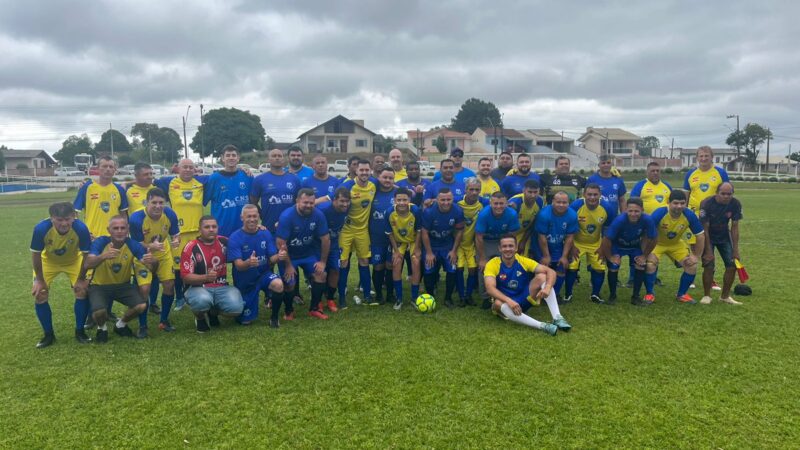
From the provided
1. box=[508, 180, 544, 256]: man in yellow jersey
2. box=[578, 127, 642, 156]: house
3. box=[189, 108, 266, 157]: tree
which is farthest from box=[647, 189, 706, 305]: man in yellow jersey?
box=[578, 127, 642, 156]: house

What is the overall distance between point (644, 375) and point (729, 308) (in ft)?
8.96

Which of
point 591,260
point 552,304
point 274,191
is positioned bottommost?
point 552,304

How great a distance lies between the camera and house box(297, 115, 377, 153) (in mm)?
63000

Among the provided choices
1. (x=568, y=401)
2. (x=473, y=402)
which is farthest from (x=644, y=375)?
(x=473, y=402)

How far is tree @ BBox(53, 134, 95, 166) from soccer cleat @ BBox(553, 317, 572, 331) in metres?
77.1

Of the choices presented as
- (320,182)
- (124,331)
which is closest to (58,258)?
(124,331)

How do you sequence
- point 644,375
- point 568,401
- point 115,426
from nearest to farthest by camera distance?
point 115,426 → point 568,401 → point 644,375

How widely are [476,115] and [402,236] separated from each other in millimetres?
83269

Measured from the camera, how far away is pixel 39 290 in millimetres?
5016

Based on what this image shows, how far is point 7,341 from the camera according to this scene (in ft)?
16.9

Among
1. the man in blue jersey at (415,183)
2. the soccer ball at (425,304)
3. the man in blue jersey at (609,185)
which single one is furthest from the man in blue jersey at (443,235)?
the man in blue jersey at (609,185)

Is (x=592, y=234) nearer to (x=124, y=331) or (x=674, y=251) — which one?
(x=674, y=251)

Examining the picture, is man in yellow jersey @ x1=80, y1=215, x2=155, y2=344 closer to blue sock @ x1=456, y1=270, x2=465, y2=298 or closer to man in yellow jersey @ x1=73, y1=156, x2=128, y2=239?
man in yellow jersey @ x1=73, y1=156, x2=128, y2=239

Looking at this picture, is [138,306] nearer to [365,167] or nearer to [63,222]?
[63,222]
